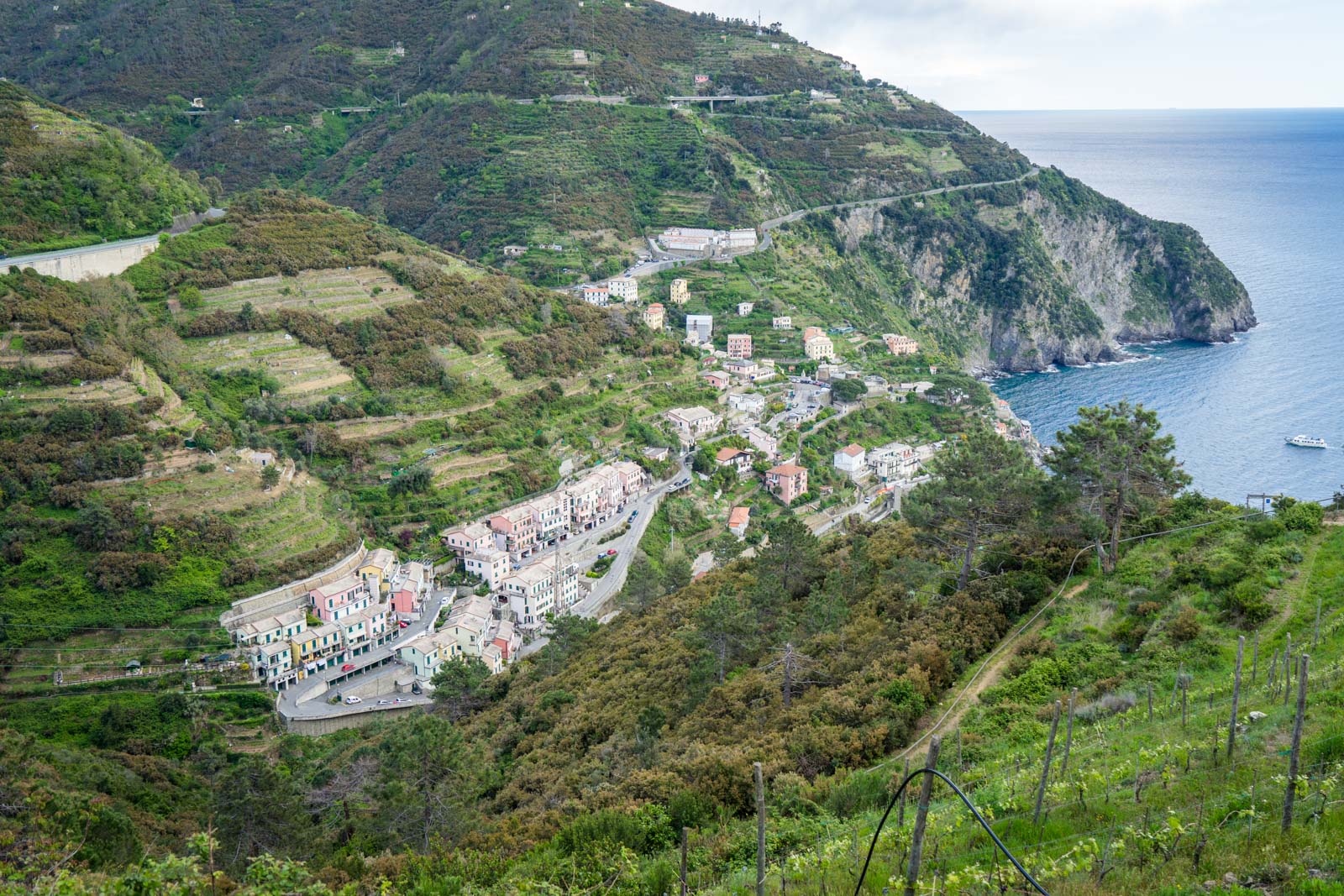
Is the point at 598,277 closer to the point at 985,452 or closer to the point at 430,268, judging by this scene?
the point at 430,268

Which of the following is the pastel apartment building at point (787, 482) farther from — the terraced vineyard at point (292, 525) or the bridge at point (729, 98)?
the bridge at point (729, 98)

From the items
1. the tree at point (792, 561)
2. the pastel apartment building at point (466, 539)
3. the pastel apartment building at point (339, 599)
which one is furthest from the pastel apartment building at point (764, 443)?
the tree at point (792, 561)

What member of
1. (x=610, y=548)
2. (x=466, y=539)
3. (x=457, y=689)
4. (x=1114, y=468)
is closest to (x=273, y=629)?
(x=457, y=689)

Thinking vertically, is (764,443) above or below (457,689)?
above

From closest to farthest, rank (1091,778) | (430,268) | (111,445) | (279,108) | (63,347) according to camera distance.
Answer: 1. (1091,778)
2. (111,445)
3. (63,347)
4. (430,268)
5. (279,108)

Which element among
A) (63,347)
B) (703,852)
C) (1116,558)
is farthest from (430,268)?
(703,852)

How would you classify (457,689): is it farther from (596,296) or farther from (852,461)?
(596,296)
